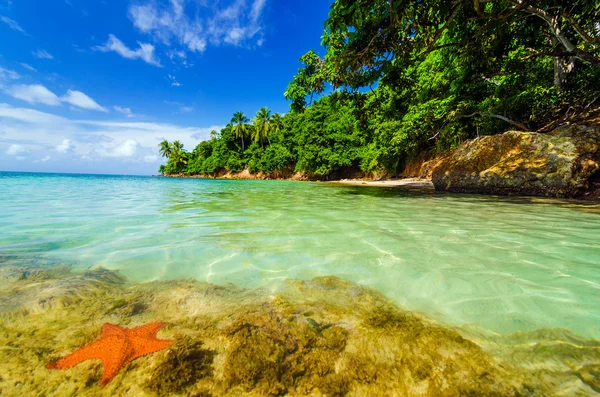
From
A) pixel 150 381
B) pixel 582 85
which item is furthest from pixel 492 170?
pixel 150 381

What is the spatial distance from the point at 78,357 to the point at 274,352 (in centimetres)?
98

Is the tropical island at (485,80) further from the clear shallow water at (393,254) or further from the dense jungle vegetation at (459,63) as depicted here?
the clear shallow water at (393,254)

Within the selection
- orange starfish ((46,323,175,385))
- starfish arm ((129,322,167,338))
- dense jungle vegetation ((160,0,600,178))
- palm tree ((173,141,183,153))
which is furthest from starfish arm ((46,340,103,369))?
palm tree ((173,141,183,153))

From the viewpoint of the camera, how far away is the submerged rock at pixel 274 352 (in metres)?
1.12

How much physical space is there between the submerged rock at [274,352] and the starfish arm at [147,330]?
49mm

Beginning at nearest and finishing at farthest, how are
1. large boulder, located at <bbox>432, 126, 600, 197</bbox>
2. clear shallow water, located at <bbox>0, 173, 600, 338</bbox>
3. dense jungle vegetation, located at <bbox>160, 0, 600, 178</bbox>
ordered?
clear shallow water, located at <bbox>0, 173, 600, 338</bbox> → dense jungle vegetation, located at <bbox>160, 0, 600, 178</bbox> → large boulder, located at <bbox>432, 126, 600, 197</bbox>

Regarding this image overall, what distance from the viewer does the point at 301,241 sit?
11.3 feet

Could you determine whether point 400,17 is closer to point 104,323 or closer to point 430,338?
point 430,338

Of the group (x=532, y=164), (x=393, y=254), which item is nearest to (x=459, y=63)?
(x=532, y=164)

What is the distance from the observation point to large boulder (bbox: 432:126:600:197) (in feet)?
25.0

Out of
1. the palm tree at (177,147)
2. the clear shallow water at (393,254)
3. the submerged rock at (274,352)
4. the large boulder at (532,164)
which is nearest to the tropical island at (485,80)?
the large boulder at (532,164)

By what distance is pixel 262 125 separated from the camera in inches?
1897

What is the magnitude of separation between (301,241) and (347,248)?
681mm

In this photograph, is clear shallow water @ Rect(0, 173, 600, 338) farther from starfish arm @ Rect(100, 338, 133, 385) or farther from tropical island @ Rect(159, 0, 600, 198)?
tropical island @ Rect(159, 0, 600, 198)
